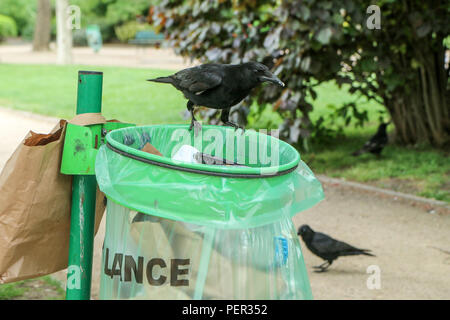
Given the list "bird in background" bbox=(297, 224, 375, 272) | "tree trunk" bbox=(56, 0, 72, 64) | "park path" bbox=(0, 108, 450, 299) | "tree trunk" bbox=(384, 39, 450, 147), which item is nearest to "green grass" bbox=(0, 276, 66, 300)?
"park path" bbox=(0, 108, 450, 299)

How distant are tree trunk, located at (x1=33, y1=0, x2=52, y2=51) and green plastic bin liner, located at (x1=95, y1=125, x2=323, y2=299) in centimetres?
2614

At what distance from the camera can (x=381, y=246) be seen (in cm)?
482

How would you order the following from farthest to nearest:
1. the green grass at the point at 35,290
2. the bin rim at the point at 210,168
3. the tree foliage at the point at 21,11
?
the tree foliage at the point at 21,11
the green grass at the point at 35,290
the bin rim at the point at 210,168

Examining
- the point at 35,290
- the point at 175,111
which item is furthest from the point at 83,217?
the point at 175,111

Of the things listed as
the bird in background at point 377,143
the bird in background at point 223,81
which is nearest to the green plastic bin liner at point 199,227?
the bird in background at point 223,81

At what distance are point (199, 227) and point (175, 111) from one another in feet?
30.8

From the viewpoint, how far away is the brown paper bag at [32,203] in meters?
2.09

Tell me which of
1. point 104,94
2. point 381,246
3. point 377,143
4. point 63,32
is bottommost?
point 104,94

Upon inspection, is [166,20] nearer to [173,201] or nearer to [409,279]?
[409,279]

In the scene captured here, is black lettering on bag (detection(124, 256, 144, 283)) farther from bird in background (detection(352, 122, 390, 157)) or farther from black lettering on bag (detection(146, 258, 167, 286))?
bird in background (detection(352, 122, 390, 157))

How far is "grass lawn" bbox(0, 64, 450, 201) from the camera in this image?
677cm

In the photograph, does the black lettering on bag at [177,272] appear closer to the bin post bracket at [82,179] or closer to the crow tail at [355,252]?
the bin post bracket at [82,179]

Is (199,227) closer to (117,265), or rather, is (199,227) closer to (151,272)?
(151,272)

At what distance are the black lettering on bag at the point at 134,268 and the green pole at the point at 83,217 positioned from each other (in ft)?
1.35
